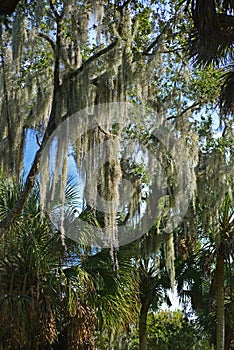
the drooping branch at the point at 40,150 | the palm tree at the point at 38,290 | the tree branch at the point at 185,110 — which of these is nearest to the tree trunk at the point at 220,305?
the tree branch at the point at 185,110

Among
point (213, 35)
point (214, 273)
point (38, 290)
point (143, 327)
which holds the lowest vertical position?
point (143, 327)

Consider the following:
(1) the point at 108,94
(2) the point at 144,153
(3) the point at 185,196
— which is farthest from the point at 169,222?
(1) the point at 108,94

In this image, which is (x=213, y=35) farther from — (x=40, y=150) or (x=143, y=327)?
(x=143, y=327)

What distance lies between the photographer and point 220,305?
383 inches

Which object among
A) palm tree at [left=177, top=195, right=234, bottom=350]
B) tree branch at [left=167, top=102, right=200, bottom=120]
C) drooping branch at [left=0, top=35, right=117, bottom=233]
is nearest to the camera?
drooping branch at [left=0, top=35, right=117, bottom=233]

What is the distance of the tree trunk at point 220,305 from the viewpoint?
9.59m

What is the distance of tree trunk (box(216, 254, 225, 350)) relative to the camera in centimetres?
959

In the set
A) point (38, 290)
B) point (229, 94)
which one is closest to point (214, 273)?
point (38, 290)

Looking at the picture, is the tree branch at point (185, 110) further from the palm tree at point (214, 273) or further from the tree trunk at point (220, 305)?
the tree trunk at point (220, 305)

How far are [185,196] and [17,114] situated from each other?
3.17m

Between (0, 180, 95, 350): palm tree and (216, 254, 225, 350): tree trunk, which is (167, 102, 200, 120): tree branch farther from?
(216, 254, 225, 350): tree trunk

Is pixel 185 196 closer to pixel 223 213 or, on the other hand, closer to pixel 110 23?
pixel 223 213

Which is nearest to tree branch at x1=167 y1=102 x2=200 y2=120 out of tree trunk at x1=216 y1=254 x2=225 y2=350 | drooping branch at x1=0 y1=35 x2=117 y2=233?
drooping branch at x1=0 y1=35 x2=117 y2=233

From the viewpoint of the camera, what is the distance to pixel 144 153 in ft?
26.5
